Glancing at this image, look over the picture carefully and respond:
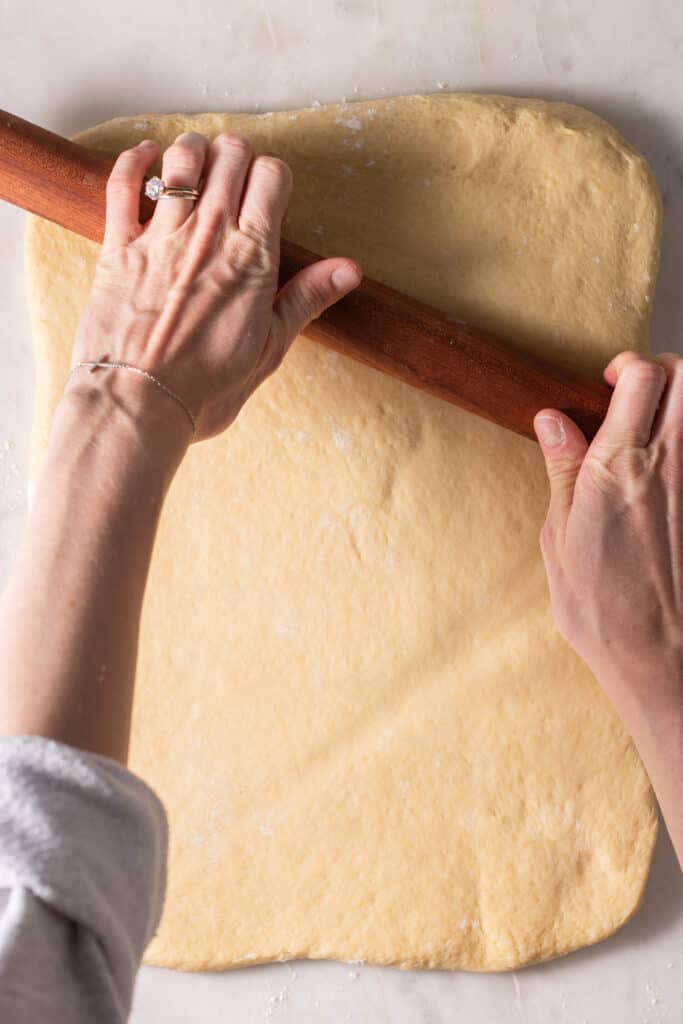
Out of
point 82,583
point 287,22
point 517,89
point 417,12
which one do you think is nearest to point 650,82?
point 517,89

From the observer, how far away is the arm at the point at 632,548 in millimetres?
1213

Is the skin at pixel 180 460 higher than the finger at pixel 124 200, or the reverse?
the finger at pixel 124 200

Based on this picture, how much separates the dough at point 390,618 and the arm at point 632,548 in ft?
0.25

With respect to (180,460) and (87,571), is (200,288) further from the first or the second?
(87,571)

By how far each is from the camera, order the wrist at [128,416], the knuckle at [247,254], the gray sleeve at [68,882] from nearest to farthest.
Answer: the gray sleeve at [68,882] → the wrist at [128,416] → the knuckle at [247,254]

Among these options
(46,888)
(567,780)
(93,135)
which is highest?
(93,135)

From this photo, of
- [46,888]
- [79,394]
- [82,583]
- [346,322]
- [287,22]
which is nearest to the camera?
[46,888]

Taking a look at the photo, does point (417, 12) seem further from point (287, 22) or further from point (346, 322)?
point (346, 322)

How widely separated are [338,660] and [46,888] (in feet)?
2.20

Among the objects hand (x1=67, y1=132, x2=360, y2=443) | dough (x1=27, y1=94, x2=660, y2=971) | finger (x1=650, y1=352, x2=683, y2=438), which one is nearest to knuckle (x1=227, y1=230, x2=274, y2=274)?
hand (x1=67, y1=132, x2=360, y2=443)

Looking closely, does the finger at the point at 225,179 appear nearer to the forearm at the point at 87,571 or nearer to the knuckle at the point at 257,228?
the knuckle at the point at 257,228

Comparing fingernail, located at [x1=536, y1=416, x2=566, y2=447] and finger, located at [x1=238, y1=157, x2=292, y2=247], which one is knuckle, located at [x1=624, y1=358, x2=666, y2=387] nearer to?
fingernail, located at [x1=536, y1=416, x2=566, y2=447]

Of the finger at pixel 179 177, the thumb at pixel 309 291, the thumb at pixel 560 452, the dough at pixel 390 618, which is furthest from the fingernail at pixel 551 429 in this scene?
the finger at pixel 179 177

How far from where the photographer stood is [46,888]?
66 centimetres
